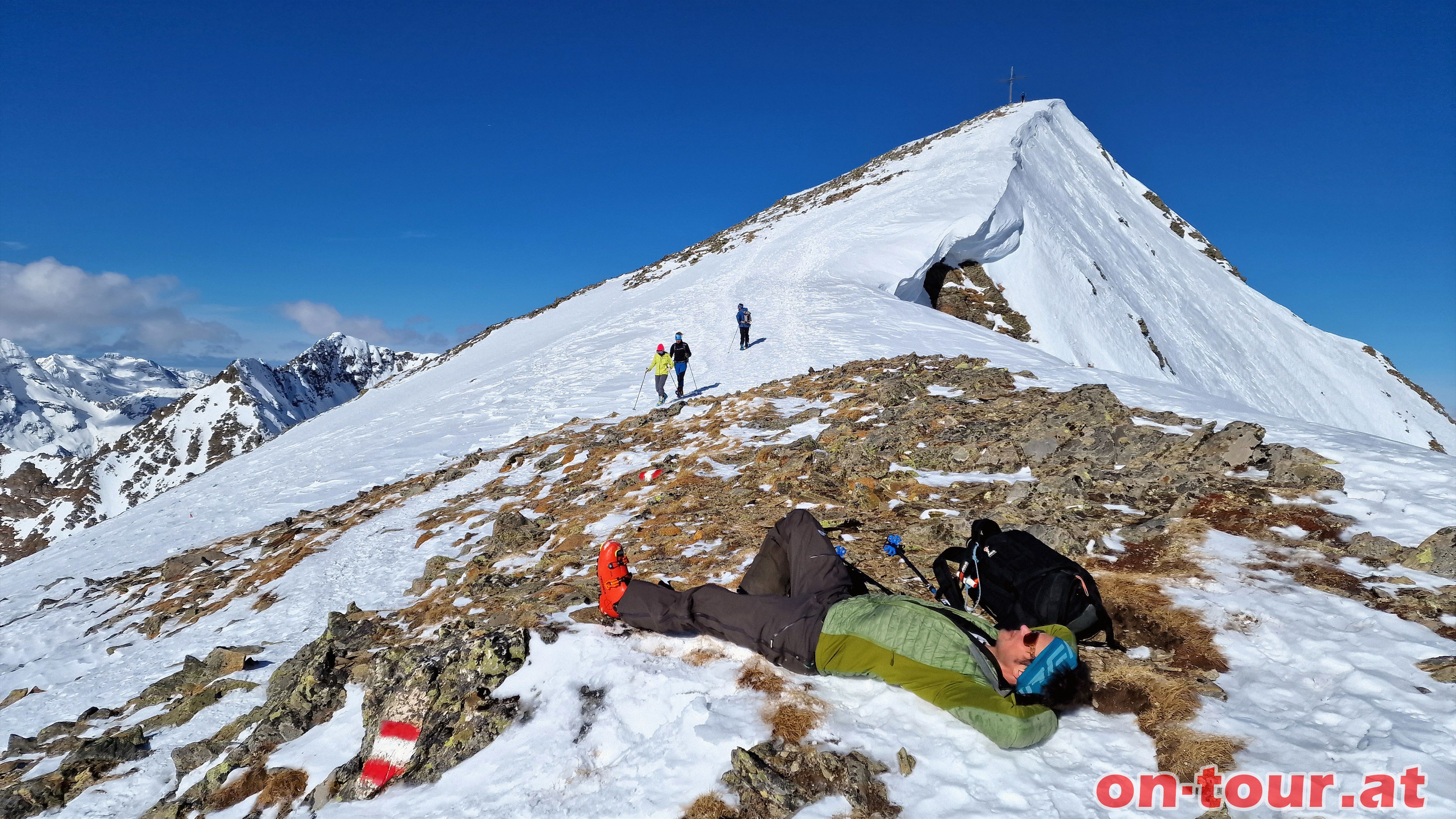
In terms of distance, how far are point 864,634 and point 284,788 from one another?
179 inches

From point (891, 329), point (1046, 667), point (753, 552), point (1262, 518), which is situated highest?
point (891, 329)

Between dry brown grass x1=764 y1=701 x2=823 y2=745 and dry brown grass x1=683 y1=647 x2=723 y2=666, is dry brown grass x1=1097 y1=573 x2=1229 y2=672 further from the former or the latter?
dry brown grass x1=683 y1=647 x2=723 y2=666

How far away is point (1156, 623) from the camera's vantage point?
507cm

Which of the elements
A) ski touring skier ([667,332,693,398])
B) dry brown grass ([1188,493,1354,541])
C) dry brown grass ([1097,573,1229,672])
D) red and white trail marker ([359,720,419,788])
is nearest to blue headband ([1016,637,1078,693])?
dry brown grass ([1097,573,1229,672])

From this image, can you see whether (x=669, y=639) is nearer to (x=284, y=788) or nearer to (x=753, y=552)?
(x=753, y=552)

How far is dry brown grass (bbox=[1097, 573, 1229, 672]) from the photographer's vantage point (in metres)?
4.63

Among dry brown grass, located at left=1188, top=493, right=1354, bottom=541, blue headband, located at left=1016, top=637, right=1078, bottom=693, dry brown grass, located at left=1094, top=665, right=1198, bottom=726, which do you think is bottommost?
dry brown grass, located at left=1094, top=665, right=1198, bottom=726

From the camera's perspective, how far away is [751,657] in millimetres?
4965

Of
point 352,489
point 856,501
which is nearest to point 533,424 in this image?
point 352,489

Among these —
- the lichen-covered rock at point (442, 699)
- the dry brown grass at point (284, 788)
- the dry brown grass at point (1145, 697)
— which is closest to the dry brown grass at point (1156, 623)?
the dry brown grass at point (1145, 697)

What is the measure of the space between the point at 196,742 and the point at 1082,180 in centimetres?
5619

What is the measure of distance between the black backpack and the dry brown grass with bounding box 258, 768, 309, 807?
212 inches

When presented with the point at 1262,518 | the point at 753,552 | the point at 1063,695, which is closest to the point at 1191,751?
the point at 1063,695

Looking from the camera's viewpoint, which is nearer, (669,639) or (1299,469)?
(669,639)
